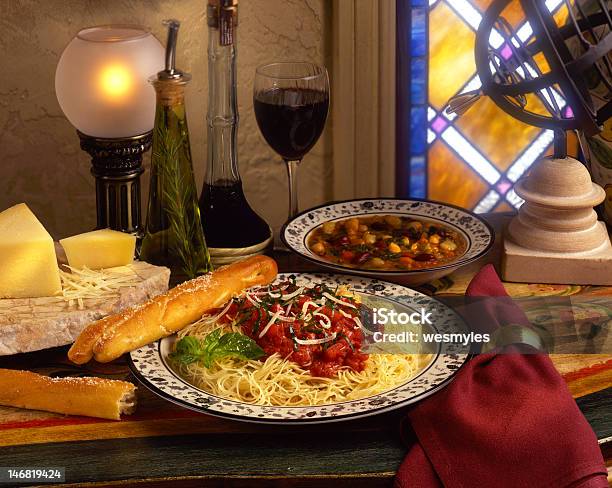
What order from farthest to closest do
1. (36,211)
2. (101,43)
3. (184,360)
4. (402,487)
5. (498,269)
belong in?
(36,211) < (498,269) < (101,43) < (184,360) < (402,487)

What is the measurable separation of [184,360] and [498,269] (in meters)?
0.67

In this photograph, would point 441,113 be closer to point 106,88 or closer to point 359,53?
point 359,53

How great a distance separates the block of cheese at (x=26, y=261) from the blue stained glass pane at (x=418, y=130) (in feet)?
3.19

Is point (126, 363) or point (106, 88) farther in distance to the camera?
point (106, 88)

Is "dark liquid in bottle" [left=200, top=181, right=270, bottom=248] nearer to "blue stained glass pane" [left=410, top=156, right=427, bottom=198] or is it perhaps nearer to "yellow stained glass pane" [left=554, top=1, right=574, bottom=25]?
"blue stained glass pane" [left=410, top=156, right=427, bottom=198]

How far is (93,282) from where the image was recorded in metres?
1.62

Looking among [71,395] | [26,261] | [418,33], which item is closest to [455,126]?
[418,33]

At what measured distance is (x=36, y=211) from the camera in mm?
2209

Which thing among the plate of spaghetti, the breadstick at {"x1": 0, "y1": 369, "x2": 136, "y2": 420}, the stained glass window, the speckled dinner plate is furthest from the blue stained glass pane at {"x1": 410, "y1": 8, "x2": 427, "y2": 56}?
the breadstick at {"x1": 0, "y1": 369, "x2": 136, "y2": 420}

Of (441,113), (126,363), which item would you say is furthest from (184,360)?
(441,113)

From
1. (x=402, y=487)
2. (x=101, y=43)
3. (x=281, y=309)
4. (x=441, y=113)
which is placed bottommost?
(x=402, y=487)

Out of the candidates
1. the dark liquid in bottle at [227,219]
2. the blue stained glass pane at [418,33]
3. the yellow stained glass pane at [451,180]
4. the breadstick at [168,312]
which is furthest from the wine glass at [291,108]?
the yellow stained glass pane at [451,180]

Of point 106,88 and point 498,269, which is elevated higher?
point 106,88

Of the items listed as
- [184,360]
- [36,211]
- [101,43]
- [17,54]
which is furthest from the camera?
[36,211]
